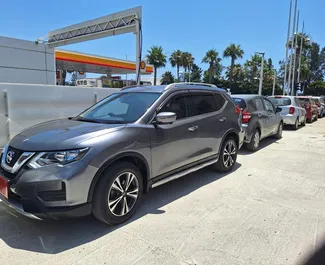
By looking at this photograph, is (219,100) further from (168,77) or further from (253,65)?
(168,77)

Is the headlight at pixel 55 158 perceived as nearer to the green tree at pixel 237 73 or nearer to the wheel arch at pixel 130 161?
the wheel arch at pixel 130 161

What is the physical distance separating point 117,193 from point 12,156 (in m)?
1.29

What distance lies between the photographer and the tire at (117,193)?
313cm

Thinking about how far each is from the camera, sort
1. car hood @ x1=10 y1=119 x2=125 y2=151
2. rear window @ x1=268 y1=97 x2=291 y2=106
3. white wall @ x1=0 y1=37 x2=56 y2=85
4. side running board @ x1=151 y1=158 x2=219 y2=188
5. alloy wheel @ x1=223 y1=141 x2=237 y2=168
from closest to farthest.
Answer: car hood @ x1=10 y1=119 x2=125 y2=151
side running board @ x1=151 y1=158 x2=219 y2=188
alloy wheel @ x1=223 y1=141 x2=237 y2=168
rear window @ x1=268 y1=97 x2=291 y2=106
white wall @ x1=0 y1=37 x2=56 y2=85

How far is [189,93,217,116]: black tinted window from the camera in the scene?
4658 mm

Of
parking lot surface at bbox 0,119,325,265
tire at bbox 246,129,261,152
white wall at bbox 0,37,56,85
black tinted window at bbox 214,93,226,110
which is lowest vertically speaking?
parking lot surface at bbox 0,119,325,265

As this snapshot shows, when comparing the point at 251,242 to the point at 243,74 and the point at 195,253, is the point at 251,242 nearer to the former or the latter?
the point at 195,253

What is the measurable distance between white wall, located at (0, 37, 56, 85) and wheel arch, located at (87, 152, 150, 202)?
49.7 ft

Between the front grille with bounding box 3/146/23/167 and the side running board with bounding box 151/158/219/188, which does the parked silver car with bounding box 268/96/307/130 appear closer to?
the side running board with bounding box 151/158/219/188

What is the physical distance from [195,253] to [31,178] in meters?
1.87

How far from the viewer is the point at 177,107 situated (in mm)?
4336

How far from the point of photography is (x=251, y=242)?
A: 120 inches

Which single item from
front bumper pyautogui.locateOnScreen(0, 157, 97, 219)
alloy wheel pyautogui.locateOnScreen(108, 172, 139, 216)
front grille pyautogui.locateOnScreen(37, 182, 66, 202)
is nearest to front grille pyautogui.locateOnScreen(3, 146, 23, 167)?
front bumper pyautogui.locateOnScreen(0, 157, 97, 219)

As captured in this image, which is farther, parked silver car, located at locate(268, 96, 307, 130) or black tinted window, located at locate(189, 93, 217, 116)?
parked silver car, located at locate(268, 96, 307, 130)
